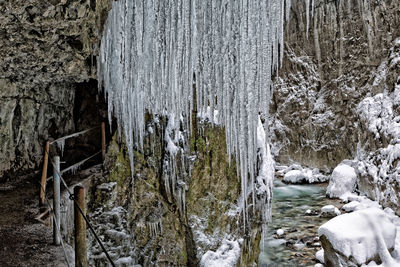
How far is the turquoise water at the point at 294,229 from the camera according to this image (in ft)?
25.1

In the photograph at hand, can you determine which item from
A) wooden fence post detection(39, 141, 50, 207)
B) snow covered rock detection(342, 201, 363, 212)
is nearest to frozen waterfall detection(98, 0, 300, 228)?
wooden fence post detection(39, 141, 50, 207)

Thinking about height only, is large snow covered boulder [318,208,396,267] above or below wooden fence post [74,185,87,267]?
below

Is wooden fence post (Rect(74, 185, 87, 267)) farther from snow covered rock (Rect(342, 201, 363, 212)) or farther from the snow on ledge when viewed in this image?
snow covered rock (Rect(342, 201, 363, 212))

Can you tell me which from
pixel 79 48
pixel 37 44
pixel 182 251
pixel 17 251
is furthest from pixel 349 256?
pixel 37 44

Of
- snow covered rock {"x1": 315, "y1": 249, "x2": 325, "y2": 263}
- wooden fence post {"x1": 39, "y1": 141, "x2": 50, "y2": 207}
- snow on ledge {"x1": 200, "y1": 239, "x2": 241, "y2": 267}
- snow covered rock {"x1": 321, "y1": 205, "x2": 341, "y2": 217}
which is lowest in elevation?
snow covered rock {"x1": 321, "y1": 205, "x2": 341, "y2": 217}

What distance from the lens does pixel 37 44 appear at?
13.4 feet

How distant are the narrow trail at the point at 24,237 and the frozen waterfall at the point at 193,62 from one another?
2.21 metres

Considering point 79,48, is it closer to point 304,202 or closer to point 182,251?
point 182,251

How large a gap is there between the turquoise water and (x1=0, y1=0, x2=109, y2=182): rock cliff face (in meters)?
6.25

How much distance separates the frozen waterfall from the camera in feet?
16.4

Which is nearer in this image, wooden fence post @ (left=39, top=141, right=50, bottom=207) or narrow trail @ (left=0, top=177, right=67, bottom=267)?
narrow trail @ (left=0, top=177, right=67, bottom=267)

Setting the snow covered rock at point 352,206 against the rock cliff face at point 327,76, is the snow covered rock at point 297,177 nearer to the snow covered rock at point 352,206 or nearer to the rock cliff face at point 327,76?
the rock cliff face at point 327,76

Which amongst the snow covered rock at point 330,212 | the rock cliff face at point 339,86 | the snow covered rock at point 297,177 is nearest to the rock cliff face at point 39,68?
the snow covered rock at point 330,212

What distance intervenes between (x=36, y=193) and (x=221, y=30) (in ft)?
13.3
